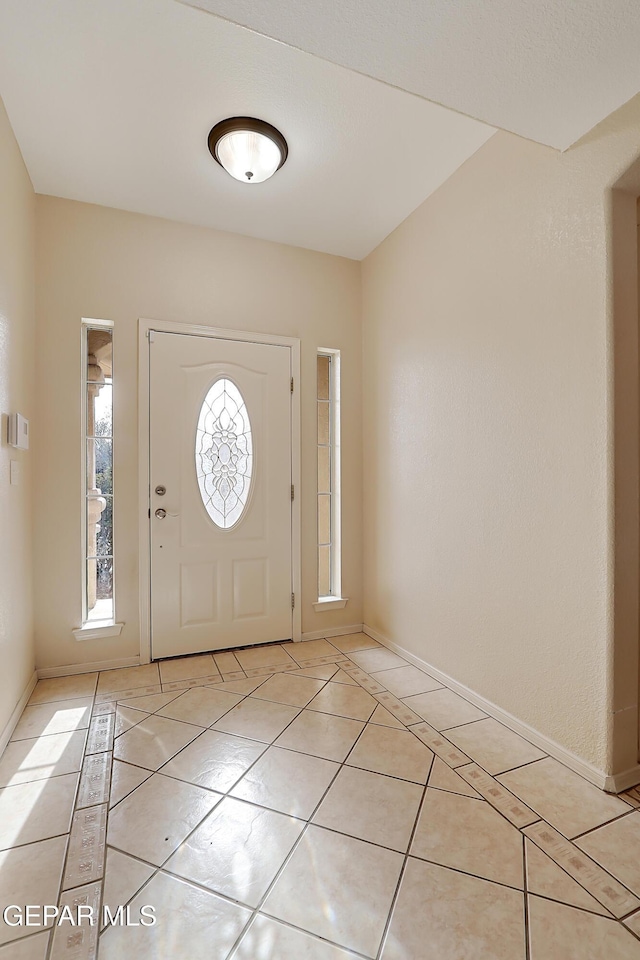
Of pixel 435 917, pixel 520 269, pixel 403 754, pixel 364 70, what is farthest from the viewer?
pixel 520 269

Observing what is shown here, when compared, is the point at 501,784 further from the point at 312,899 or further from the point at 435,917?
the point at 312,899

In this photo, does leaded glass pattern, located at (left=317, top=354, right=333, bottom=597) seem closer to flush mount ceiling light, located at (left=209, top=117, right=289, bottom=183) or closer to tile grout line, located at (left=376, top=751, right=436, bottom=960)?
flush mount ceiling light, located at (left=209, top=117, right=289, bottom=183)

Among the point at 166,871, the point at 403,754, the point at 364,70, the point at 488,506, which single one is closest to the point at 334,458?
the point at 488,506

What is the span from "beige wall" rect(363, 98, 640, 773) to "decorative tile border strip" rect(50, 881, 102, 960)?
174 cm

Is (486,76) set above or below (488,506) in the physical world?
above

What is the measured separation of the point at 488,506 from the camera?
2.40 m

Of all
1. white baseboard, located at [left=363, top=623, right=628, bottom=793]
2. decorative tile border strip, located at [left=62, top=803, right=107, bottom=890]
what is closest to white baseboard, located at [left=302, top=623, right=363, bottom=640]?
white baseboard, located at [left=363, top=623, right=628, bottom=793]

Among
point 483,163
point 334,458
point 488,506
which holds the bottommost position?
point 488,506

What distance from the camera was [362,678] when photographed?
278cm

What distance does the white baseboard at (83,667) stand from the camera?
9.17 ft

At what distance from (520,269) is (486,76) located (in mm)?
797

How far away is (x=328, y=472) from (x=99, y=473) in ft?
5.22

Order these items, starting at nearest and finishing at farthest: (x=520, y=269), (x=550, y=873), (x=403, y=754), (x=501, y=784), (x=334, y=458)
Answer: (x=550, y=873)
(x=501, y=784)
(x=403, y=754)
(x=520, y=269)
(x=334, y=458)

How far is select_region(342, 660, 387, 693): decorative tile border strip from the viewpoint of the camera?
2.64 meters
